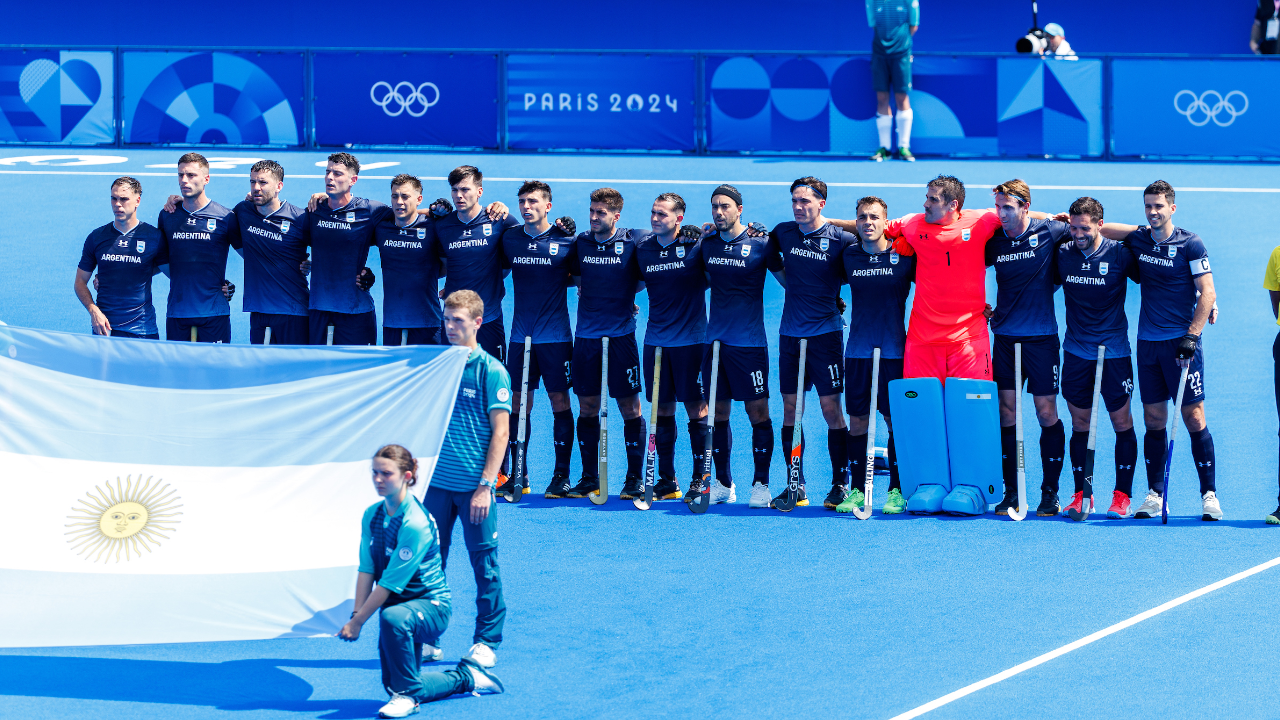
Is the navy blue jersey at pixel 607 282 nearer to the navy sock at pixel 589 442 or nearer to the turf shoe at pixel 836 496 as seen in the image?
the navy sock at pixel 589 442

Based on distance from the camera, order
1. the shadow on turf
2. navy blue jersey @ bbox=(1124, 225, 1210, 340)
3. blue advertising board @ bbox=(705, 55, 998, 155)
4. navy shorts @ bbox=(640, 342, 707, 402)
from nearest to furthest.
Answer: the shadow on turf
navy blue jersey @ bbox=(1124, 225, 1210, 340)
navy shorts @ bbox=(640, 342, 707, 402)
blue advertising board @ bbox=(705, 55, 998, 155)

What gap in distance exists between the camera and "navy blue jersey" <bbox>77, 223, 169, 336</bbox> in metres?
12.4

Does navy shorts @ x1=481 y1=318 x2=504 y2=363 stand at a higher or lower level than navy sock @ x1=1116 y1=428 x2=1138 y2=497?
higher

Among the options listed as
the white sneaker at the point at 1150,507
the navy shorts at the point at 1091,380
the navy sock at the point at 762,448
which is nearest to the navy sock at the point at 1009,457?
the navy shorts at the point at 1091,380

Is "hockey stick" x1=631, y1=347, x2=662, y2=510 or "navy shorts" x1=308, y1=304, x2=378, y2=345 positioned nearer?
"hockey stick" x1=631, y1=347, x2=662, y2=510

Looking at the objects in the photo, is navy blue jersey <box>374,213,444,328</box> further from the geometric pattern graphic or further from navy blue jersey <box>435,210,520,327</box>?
the geometric pattern graphic

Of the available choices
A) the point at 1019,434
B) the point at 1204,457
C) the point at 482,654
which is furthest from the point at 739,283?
the point at 482,654

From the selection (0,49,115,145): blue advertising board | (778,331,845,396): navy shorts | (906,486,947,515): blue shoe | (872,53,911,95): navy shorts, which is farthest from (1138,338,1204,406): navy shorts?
(0,49,115,145): blue advertising board

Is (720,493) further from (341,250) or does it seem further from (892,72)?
(892,72)

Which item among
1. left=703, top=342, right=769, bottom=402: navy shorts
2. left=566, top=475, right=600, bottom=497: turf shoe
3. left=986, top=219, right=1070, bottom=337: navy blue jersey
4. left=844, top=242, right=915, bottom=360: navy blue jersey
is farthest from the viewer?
left=566, top=475, right=600, bottom=497: turf shoe

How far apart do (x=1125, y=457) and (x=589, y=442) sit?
4.28 m

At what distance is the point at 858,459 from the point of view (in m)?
11.9

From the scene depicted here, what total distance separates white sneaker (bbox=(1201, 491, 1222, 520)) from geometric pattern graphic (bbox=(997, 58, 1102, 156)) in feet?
39.3

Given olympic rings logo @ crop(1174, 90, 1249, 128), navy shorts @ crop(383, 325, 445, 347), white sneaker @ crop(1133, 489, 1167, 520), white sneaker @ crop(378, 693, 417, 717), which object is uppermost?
olympic rings logo @ crop(1174, 90, 1249, 128)
